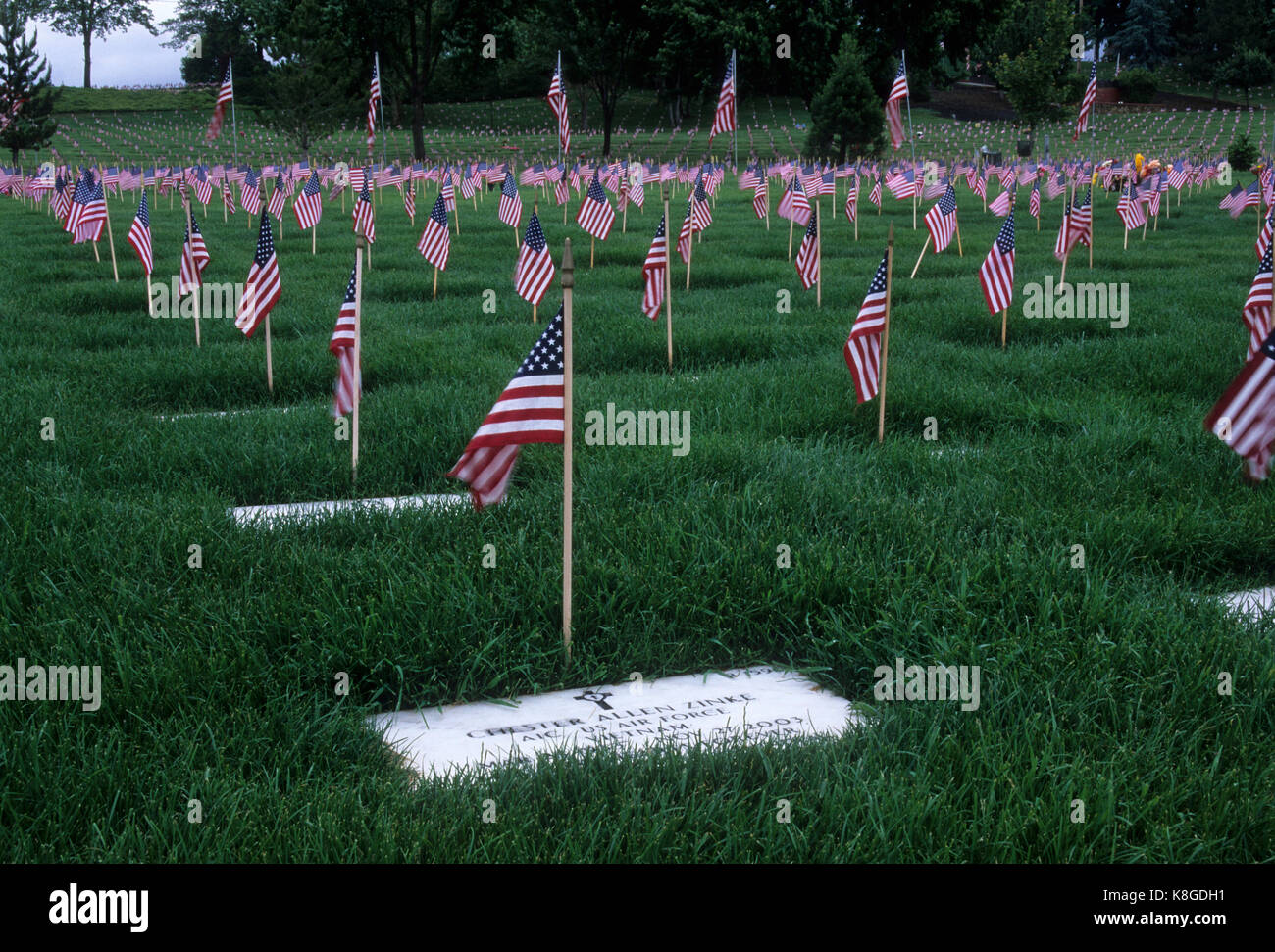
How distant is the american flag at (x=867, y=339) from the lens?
21.7ft

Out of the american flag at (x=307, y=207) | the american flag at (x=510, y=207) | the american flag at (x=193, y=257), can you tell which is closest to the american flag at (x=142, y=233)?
the american flag at (x=193, y=257)

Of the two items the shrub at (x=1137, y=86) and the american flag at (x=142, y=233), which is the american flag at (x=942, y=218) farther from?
the shrub at (x=1137, y=86)

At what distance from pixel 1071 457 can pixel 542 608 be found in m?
3.45

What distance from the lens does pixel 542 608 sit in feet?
13.9

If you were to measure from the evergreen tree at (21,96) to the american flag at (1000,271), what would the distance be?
47070 millimetres

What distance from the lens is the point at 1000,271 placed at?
30.3ft

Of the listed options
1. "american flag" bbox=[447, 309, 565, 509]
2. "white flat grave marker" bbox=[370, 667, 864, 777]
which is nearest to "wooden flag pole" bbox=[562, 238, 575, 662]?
"american flag" bbox=[447, 309, 565, 509]

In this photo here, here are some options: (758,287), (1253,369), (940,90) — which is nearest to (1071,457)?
(1253,369)

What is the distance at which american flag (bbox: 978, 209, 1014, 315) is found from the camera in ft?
30.0

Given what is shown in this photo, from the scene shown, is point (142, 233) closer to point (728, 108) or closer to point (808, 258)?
point (808, 258)

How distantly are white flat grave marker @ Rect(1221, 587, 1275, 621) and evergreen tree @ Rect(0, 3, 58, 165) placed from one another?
5103cm

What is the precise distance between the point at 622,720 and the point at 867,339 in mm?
3667

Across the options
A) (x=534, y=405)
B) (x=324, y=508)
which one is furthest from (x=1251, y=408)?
(x=324, y=508)

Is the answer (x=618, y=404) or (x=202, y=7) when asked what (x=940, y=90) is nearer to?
(x=202, y=7)
